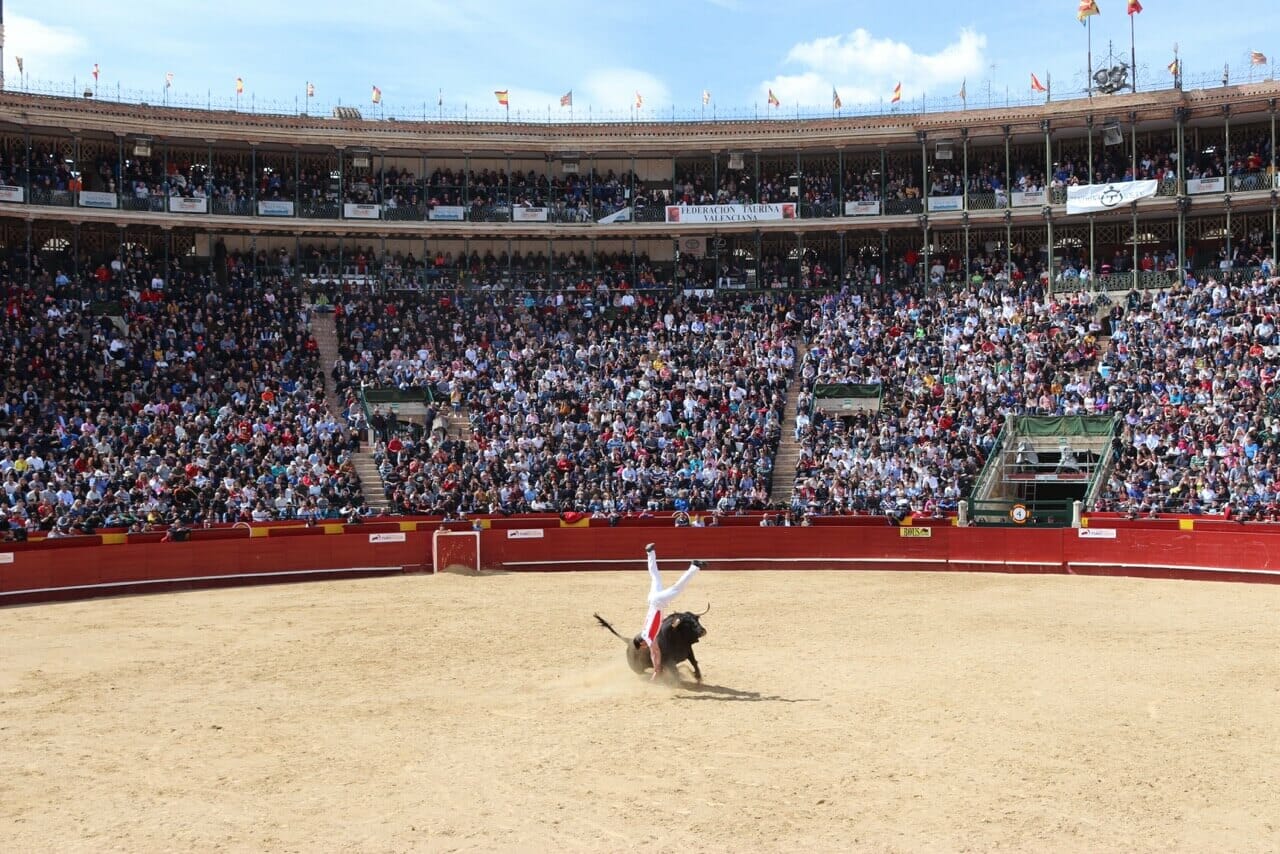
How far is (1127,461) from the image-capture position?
102 ft

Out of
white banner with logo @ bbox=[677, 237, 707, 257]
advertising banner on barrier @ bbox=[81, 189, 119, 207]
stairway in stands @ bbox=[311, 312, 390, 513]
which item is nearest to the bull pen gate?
stairway in stands @ bbox=[311, 312, 390, 513]

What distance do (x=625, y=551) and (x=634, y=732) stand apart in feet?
55.3

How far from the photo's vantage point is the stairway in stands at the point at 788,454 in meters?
33.7

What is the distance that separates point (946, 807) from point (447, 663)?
8.27m

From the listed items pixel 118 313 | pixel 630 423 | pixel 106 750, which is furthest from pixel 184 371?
pixel 106 750

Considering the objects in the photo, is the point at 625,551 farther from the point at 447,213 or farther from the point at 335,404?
the point at 447,213

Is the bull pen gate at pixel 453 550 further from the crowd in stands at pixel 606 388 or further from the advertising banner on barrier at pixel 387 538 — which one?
the crowd in stands at pixel 606 388

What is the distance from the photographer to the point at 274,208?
A: 4234 centimetres

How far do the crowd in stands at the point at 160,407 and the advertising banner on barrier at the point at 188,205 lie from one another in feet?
6.92

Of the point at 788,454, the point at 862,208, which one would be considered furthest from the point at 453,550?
the point at 862,208

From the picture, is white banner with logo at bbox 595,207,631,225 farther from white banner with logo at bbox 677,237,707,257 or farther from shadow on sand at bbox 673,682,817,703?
shadow on sand at bbox 673,682,817,703

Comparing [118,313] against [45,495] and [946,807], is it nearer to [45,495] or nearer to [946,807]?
[45,495]

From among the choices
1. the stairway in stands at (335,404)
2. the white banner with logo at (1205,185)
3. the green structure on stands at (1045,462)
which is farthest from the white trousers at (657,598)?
the white banner with logo at (1205,185)

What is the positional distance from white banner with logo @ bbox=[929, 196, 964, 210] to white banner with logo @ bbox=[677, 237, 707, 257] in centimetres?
832
